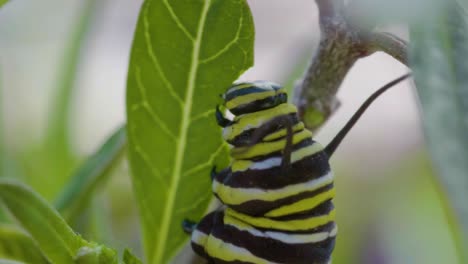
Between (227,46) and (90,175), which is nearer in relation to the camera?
(227,46)

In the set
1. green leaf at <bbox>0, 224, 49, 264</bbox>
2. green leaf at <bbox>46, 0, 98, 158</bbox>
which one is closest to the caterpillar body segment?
green leaf at <bbox>0, 224, 49, 264</bbox>

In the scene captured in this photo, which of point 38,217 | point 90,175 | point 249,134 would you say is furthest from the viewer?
point 90,175

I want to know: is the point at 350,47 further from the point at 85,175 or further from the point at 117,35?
the point at 117,35

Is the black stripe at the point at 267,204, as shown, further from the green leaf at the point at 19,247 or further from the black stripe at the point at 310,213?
the green leaf at the point at 19,247

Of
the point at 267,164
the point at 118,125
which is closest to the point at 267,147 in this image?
the point at 267,164

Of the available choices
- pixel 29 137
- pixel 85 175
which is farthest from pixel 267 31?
pixel 85 175

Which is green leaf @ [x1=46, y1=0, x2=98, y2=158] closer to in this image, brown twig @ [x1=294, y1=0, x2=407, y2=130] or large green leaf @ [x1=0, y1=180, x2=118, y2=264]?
brown twig @ [x1=294, y1=0, x2=407, y2=130]

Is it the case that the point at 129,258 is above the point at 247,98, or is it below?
below

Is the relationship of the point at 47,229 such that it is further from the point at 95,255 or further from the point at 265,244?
the point at 265,244
